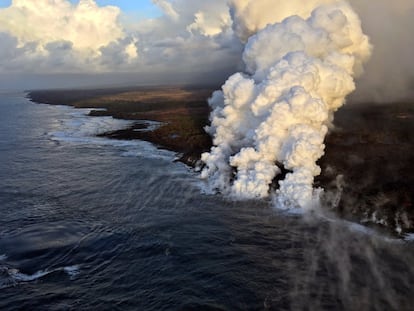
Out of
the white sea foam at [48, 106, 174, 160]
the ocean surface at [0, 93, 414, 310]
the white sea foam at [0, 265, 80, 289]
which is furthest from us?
the white sea foam at [48, 106, 174, 160]

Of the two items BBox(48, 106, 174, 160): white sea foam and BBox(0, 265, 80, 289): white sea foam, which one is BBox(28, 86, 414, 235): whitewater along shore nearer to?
BBox(48, 106, 174, 160): white sea foam

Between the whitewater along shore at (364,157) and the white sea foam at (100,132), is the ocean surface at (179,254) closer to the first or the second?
the whitewater along shore at (364,157)

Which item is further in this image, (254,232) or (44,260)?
(254,232)

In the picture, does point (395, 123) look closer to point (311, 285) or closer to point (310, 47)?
point (310, 47)

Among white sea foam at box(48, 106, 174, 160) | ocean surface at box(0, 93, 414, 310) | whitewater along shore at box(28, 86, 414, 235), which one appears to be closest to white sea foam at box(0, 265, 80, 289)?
ocean surface at box(0, 93, 414, 310)

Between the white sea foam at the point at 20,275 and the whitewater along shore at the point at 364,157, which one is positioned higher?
the whitewater along shore at the point at 364,157

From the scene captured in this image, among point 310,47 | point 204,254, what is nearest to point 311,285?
point 204,254

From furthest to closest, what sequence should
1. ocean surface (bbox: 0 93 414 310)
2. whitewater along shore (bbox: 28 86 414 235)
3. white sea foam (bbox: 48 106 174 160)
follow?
1. white sea foam (bbox: 48 106 174 160)
2. whitewater along shore (bbox: 28 86 414 235)
3. ocean surface (bbox: 0 93 414 310)

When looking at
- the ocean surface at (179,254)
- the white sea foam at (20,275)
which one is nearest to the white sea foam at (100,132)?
the ocean surface at (179,254)
